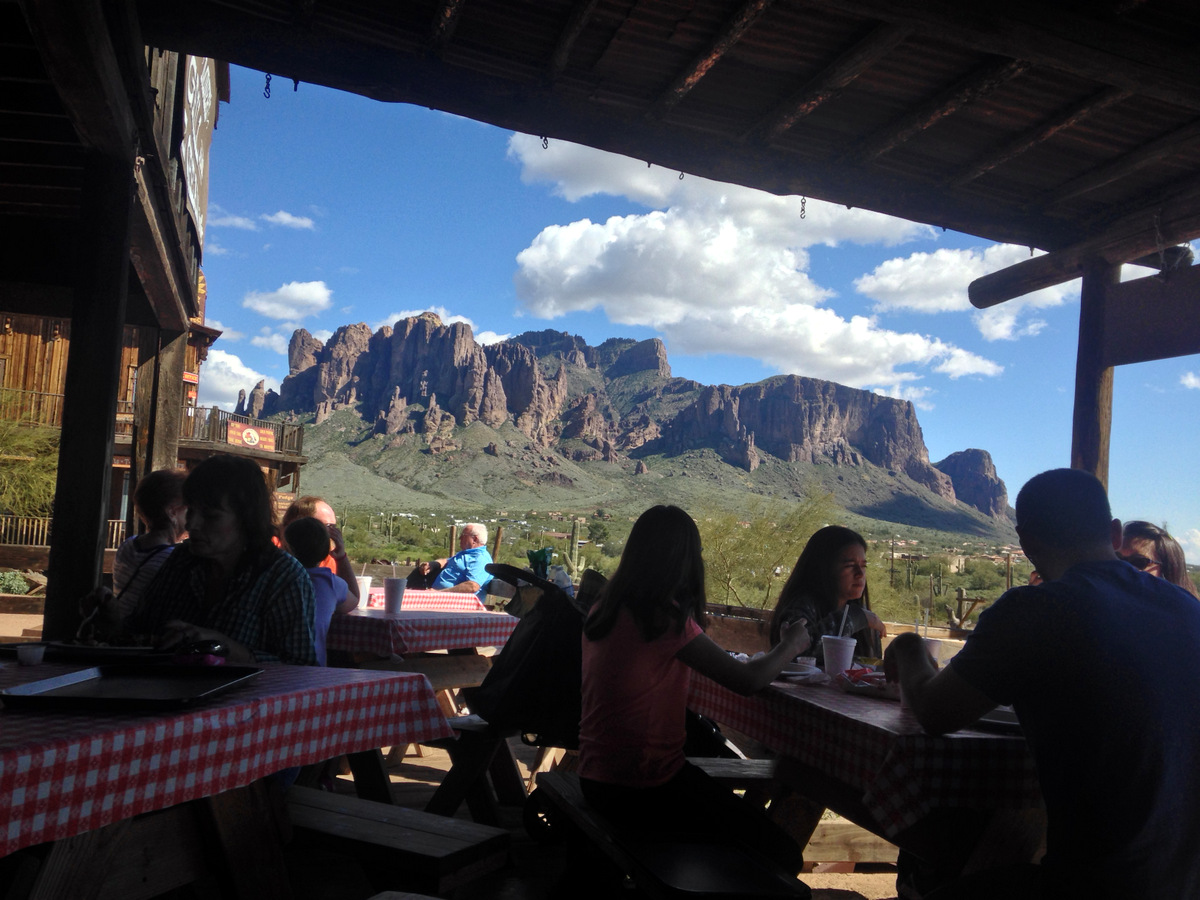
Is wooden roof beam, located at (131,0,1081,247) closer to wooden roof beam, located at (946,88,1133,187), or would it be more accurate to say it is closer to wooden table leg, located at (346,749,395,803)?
A: wooden roof beam, located at (946,88,1133,187)

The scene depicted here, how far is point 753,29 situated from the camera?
8.16ft

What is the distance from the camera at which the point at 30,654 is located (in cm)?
187

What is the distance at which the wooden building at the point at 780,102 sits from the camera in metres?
2.30

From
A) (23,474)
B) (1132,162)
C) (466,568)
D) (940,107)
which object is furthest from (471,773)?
(23,474)

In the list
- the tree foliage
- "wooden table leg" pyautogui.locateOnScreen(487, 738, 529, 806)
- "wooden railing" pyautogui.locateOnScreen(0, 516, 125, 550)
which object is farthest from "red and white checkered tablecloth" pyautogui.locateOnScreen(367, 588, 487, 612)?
the tree foliage

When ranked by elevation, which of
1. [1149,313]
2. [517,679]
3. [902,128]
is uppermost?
[902,128]

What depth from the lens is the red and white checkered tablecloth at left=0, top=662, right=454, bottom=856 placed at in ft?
4.02

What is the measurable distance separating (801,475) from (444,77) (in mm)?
71977

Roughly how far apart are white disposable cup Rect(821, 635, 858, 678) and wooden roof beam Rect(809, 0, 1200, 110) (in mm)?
1586

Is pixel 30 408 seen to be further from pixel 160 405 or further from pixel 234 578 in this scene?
pixel 234 578

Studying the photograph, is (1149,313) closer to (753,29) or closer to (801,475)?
(753,29)

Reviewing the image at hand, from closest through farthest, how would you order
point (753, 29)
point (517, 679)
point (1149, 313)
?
1. point (753, 29)
2. point (517, 679)
3. point (1149, 313)

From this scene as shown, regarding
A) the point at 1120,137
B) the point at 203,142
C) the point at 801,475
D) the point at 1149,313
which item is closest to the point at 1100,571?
the point at 1120,137

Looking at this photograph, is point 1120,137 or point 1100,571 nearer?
point 1100,571
